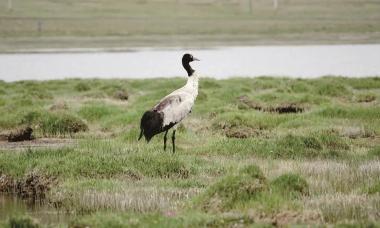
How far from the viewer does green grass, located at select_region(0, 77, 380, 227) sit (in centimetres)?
1067

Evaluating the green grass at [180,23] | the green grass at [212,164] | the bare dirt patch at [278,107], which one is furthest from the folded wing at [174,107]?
the green grass at [180,23]

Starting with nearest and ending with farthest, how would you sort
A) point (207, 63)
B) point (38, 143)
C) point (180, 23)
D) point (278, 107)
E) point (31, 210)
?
point (31, 210) < point (38, 143) < point (278, 107) < point (207, 63) < point (180, 23)

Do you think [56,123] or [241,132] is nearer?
[241,132]

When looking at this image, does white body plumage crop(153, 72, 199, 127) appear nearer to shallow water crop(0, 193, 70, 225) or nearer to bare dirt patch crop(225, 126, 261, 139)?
bare dirt patch crop(225, 126, 261, 139)

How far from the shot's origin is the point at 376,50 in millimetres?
63469

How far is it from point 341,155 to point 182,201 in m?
4.92

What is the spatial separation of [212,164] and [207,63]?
140 feet

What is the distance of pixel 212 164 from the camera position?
47.6 feet

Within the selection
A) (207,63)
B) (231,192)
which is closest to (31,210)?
(231,192)

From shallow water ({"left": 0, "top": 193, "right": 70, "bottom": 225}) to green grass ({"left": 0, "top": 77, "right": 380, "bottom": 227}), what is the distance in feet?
0.41

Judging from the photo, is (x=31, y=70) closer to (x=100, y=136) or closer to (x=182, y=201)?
(x=100, y=136)

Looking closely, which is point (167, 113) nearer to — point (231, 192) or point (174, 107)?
point (174, 107)

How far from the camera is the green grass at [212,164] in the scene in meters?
10.7

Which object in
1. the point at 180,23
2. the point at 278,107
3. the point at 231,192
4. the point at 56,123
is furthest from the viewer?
the point at 180,23
